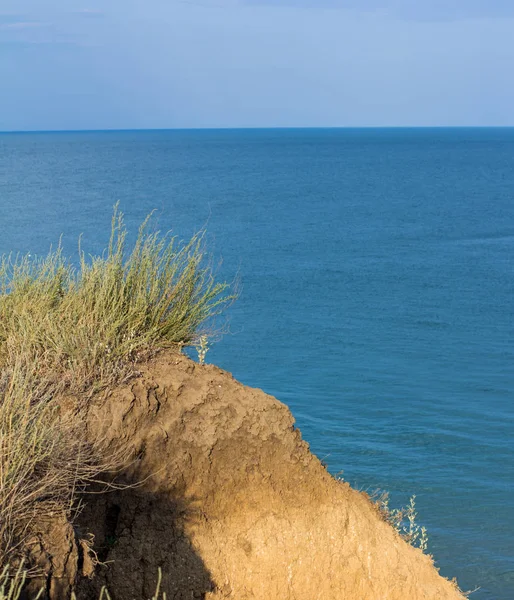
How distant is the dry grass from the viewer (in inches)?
217

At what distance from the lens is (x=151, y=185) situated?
77500 millimetres

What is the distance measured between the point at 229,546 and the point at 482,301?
27668mm

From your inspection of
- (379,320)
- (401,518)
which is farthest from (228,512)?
(379,320)

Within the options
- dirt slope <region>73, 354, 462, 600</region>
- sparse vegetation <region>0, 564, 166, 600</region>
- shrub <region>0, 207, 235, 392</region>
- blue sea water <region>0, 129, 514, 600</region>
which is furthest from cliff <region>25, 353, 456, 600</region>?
blue sea water <region>0, 129, 514, 600</region>

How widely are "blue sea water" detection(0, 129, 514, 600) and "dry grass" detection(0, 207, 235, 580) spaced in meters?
5.45

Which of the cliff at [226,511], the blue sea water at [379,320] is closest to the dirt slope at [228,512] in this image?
the cliff at [226,511]

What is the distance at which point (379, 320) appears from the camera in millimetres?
29609

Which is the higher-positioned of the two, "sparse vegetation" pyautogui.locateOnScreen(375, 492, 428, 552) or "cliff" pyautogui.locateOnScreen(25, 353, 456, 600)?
"sparse vegetation" pyautogui.locateOnScreen(375, 492, 428, 552)

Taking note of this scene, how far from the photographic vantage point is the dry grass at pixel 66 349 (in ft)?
18.1

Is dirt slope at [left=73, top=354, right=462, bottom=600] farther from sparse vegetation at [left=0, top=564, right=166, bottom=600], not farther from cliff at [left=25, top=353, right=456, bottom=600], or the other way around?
sparse vegetation at [left=0, top=564, right=166, bottom=600]

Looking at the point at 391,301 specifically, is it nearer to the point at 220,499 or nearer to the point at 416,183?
the point at 220,499

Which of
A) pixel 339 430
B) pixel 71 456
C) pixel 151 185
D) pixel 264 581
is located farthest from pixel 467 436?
pixel 151 185

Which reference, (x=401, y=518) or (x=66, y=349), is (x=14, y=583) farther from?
(x=401, y=518)

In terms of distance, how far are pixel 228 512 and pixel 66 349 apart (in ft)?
6.53
